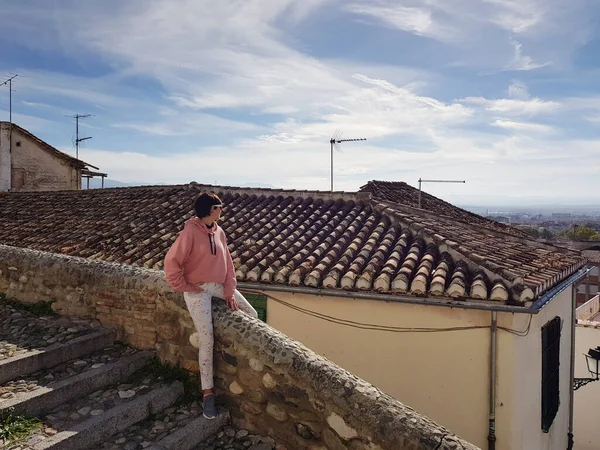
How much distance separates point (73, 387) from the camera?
3693mm

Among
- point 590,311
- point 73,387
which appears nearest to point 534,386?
point 73,387

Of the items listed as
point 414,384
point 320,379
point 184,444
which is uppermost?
point 320,379

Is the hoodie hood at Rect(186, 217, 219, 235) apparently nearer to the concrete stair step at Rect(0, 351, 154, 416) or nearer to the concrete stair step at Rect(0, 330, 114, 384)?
the concrete stair step at Rect(0, 351, 154, 416)

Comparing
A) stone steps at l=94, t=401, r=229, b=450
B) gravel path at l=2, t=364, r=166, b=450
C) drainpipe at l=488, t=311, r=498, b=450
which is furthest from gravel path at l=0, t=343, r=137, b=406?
drainpipe at l=488, t=311, r=498, b=450

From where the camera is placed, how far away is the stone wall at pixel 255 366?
2.99 meters

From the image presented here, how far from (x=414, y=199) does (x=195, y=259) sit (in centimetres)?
1259

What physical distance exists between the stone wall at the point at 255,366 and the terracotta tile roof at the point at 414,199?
391 inches

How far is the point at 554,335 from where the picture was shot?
859cm

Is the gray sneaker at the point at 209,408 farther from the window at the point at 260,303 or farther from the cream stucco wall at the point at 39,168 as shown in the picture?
the cream stucco wall at the point at 39,168

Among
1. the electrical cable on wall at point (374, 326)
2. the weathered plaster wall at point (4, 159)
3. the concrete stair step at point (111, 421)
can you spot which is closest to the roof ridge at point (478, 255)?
the electrical cable on wall at point (374, 326)

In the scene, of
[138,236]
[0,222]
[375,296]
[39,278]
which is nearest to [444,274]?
[375,296]

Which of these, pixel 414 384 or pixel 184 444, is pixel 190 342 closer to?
pixel 184 444

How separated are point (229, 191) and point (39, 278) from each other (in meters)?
7.23

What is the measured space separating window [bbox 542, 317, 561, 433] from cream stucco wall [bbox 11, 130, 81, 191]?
20.0 metres
